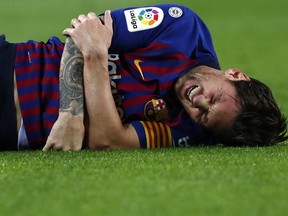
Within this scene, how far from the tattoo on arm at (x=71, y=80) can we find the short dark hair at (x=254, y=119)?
0.55m

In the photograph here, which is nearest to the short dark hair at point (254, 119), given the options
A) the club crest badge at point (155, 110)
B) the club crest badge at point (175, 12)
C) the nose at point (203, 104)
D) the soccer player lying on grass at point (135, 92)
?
the soccer player lying on grass at point (135, 92)

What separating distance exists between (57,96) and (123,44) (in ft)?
1.05

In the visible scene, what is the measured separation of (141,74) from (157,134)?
0.23 m

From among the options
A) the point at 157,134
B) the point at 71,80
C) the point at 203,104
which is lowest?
the point at 157,134

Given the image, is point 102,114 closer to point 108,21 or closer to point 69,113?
point 69,113

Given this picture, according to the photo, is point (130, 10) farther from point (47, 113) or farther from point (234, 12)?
point (234, 12)

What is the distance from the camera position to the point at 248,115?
302cm

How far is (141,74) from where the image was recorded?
308 cm

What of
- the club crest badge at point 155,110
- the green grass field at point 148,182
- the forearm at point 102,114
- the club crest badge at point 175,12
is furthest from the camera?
the club crest badge at point 175,12

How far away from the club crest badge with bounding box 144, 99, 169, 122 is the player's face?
0.23 ft

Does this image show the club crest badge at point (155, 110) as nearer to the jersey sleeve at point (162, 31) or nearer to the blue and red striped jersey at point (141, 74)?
the blue and red striped jersey at point (141, 74)

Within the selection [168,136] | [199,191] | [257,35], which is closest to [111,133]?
[168,136]

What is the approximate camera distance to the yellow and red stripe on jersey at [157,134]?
3.02 metres

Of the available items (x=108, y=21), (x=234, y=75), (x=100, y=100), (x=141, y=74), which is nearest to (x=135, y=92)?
(x=141, y=74)
